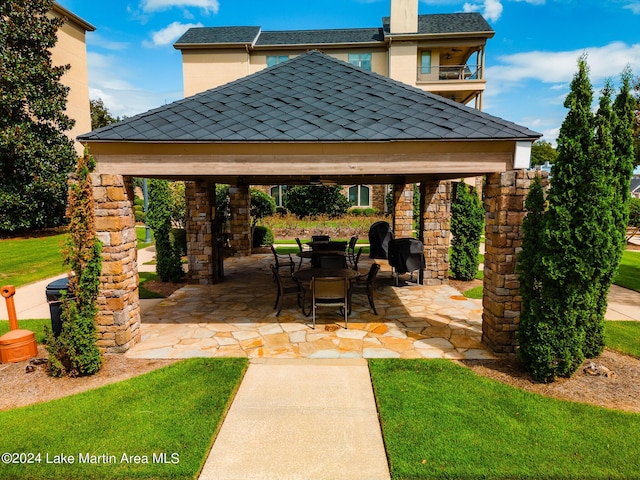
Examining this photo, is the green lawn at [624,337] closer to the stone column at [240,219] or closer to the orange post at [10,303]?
the orange post at [10,303]

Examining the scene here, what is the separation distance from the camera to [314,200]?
88.4ft

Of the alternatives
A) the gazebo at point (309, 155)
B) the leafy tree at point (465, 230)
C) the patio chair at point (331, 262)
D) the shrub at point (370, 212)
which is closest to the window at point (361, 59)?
the shrub at point (370, 212)

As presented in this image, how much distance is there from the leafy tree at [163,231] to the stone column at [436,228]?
702 cm

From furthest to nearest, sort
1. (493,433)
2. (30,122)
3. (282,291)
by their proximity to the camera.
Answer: (30,122), (282,291), (493,433)

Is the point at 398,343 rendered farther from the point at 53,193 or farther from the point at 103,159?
the point at 53,193

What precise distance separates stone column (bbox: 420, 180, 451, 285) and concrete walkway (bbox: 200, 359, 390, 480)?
567 cm

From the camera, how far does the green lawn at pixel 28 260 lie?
1193 cm

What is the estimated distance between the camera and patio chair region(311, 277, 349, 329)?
A: 6.94 meters

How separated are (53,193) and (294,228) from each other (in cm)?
1236

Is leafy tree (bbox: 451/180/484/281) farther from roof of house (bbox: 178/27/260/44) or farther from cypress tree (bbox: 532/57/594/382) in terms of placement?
roof of house (bbox: 178/27/260/44)

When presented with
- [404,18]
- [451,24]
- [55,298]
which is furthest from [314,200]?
[55,298]

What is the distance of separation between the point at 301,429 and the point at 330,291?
3.14m

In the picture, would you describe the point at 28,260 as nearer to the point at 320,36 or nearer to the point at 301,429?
the point at 301,429

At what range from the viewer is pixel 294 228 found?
2191 centimetres
